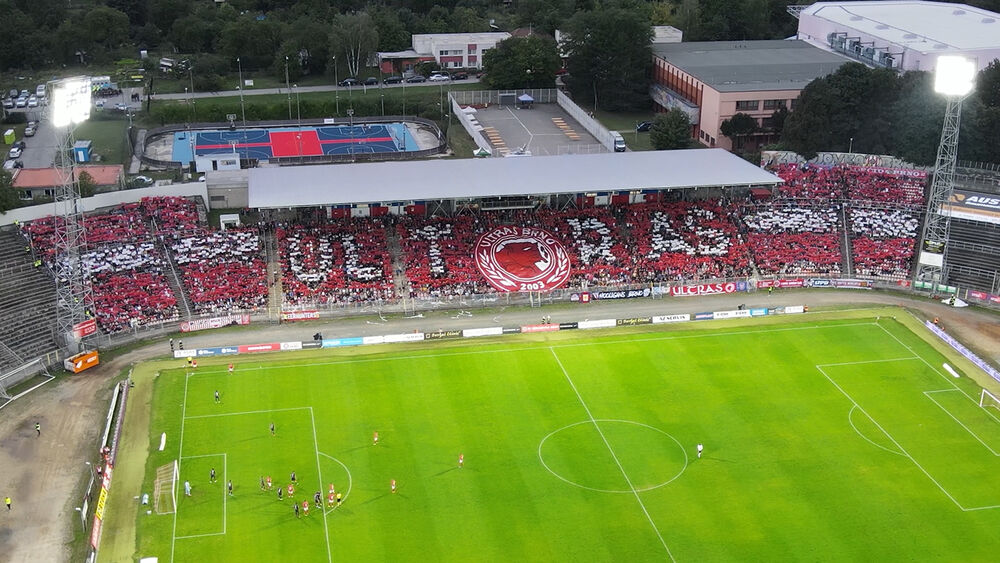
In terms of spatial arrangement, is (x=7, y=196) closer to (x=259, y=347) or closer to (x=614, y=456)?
(x=259, y=347)

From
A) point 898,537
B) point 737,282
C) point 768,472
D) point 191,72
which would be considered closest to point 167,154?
point 191,72

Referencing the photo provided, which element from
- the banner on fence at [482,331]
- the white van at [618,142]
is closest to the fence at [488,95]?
the white van at [618,142]

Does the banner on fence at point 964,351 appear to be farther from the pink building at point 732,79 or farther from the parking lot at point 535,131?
the parking lot at point 535,131

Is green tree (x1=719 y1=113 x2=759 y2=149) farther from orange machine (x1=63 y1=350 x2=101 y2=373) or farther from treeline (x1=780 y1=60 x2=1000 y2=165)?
orange machine (x1=63 y1=350 x2=101 y2=373)

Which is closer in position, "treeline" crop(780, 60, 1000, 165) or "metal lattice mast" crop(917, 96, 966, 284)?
"metal lattice mast" crop(917, 96, 966, 284)

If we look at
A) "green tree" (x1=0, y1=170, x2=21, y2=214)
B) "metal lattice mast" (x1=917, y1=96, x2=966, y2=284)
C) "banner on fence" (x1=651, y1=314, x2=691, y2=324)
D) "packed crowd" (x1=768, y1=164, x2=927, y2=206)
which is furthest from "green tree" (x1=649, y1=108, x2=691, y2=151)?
"green tree" (x1=0, y1=170, x2=21, y2=214)

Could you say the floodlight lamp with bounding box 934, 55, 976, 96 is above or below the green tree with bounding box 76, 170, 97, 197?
above
